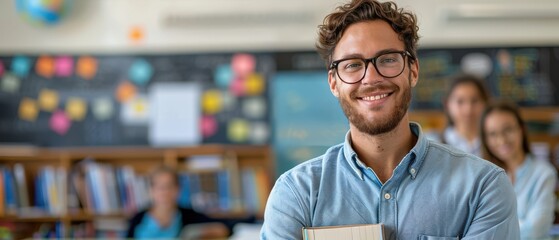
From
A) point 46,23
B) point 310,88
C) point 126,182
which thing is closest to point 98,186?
point 126,182

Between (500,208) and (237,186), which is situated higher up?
(500,208)

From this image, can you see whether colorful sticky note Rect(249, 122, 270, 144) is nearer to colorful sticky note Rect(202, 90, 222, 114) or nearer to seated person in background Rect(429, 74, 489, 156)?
colorful sticky note Rect(202, 90, 222, 114)

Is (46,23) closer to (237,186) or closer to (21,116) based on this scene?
(21,116)

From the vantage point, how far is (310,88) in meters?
5.26

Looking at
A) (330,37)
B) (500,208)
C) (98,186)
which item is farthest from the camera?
(98,186)

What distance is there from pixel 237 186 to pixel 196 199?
13.1 inches

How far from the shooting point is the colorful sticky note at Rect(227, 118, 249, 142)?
527cm

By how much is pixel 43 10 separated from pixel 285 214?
13.9 feet

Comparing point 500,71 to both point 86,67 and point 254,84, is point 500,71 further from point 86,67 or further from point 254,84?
point 86,67

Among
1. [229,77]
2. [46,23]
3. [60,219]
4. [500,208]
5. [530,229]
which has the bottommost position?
[60,219]

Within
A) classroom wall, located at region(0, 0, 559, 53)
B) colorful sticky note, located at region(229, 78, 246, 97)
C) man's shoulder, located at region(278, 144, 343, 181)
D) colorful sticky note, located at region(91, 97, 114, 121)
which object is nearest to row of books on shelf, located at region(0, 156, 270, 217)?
colorful sticky note, located at region(91, 97, 114, 121)

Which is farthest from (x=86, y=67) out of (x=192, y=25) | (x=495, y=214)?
(x=495, y=214)

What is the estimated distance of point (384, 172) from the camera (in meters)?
1.65

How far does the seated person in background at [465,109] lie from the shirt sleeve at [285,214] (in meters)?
1.90
